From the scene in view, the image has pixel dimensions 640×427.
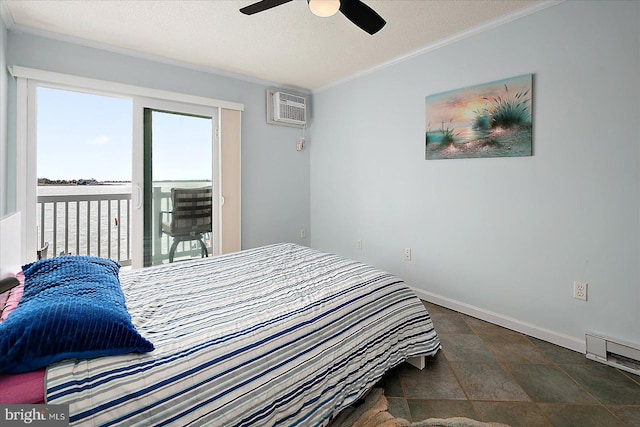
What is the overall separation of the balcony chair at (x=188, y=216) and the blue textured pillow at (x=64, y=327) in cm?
221

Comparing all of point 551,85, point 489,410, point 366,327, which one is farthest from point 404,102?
point 489,410

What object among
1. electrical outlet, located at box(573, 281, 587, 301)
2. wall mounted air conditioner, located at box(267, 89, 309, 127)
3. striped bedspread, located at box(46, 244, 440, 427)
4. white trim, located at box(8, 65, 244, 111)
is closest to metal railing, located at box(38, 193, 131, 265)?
white trim, located at box(8, 65, 244, 111)

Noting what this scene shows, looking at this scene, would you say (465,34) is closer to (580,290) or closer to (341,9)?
(341,9)

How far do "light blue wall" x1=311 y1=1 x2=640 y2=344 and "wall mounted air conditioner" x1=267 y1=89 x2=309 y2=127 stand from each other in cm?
88

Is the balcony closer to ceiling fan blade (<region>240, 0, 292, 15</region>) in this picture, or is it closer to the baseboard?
ceiling fan blade (<region>240, 0, 292, 15</region>)

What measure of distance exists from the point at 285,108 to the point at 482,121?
7.82 ft

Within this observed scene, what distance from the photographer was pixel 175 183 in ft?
11.5

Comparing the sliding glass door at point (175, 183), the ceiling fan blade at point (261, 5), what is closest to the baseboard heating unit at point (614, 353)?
the ceiling fan blade at point (261, 5)

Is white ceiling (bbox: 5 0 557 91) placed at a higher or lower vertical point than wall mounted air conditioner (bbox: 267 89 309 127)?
higher

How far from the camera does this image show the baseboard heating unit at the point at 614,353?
1.97 m

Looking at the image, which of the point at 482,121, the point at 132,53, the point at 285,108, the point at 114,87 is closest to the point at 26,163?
the point at 114,87

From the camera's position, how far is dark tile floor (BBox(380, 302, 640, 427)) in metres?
1.60

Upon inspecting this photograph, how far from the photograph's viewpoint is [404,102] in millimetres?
3297

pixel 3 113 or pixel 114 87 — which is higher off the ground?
pixel 114 87
